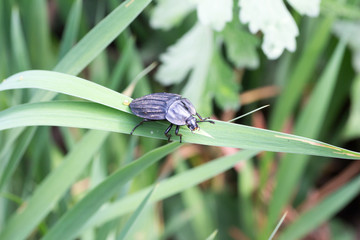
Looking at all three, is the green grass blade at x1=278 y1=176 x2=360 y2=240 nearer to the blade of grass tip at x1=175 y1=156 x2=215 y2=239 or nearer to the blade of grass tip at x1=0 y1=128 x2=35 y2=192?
the blade of grass tip at x1=175 y1=156 x2=215 y2=239

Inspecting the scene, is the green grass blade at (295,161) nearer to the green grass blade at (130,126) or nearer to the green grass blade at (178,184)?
the green grass blade at (178,184)

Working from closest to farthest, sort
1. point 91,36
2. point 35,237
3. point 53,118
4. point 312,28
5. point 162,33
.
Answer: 1. point 53,118
2. point 91,36
3. point 35,237
4. point 312,28
5. point 162,33

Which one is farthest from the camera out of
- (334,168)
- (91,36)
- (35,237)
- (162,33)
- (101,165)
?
(334,168)

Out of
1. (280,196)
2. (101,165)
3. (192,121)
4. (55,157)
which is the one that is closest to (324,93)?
(280,196)

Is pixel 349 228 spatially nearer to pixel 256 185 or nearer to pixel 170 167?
pixel 256 185

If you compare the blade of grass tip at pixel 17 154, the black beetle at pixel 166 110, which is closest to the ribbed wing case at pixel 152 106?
the black beetle at pixel 166 110

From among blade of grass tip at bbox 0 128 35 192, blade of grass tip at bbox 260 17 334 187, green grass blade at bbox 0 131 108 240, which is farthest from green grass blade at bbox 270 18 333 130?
blade of grass tip at bbox 0 128 35 192
